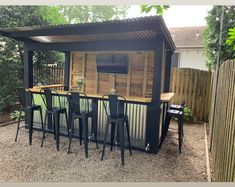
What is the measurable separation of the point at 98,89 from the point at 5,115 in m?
3.26

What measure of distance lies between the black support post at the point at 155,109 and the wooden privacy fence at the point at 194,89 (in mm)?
3672

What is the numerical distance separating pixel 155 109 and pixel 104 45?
1.85 meters

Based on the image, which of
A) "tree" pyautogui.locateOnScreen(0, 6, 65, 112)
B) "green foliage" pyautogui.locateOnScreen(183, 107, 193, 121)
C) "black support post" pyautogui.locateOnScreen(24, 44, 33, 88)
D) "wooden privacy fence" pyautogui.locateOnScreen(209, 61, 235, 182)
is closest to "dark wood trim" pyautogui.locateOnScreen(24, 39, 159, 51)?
"black support post" pyautogui.locateOnScreen(24, 44, 33, 88)

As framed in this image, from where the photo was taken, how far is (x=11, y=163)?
142 inches

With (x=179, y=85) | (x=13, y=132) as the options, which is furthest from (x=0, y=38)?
(x=179, y=85)

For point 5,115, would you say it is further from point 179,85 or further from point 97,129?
point 179,85

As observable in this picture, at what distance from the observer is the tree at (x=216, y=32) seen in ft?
28.9

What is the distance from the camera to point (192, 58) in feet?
42.3

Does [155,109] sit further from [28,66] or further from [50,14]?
[50,14]

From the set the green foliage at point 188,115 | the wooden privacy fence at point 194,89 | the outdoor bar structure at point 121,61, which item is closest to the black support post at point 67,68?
A: the outdoor bar structure at point 121,61

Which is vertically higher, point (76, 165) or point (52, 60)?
point (52, 60)

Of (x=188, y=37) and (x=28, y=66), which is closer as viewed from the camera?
(x=28, y=66)

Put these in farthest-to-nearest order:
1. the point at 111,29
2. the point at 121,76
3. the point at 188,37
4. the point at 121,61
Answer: the point at 188,37, the point at 121,76, the point at 121,61, the point at 111,29

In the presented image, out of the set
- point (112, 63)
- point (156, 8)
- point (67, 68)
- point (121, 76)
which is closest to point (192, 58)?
point (121, 76)
